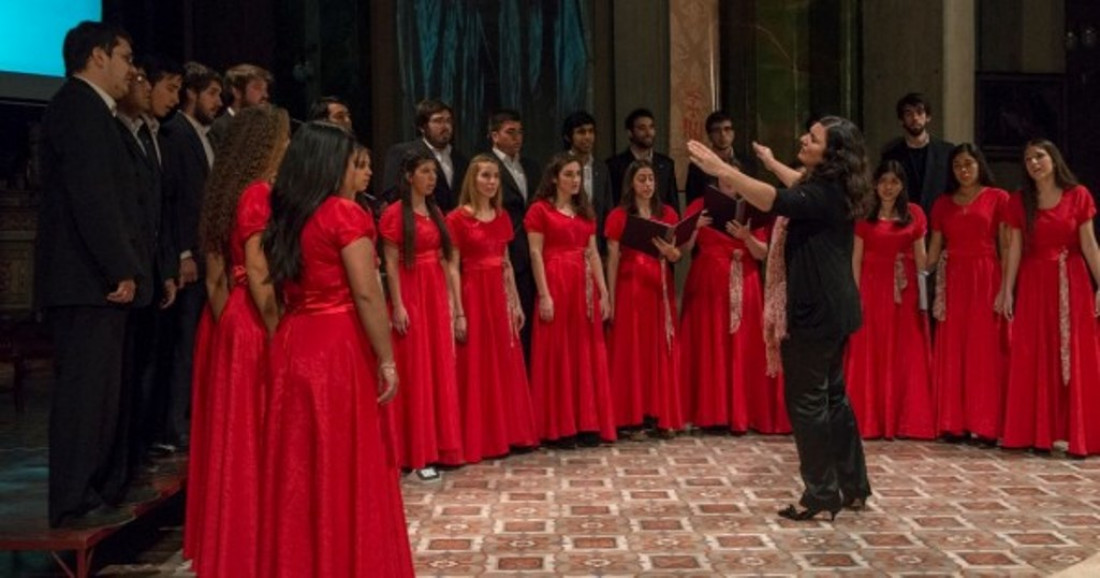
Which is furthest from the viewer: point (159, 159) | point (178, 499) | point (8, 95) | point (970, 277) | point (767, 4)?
point (767, 4)

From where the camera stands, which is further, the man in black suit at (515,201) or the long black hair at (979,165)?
the man in black suit at (515,201)

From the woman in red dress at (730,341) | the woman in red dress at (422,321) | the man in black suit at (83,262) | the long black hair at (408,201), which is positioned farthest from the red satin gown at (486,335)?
the man in black suit at (83,262)

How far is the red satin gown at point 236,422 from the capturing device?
3.58 meters

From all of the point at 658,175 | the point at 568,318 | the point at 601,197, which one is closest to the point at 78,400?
the point at 568,318

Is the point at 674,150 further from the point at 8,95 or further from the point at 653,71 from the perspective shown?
the point at 8,95

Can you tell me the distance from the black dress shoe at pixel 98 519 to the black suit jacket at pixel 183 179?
123cm

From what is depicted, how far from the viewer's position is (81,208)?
389 cm

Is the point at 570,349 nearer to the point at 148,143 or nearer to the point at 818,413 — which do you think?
the point at 818,413

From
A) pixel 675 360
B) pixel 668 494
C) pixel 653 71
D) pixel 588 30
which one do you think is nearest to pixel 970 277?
pixel 675 360

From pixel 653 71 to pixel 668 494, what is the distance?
13.1 ft

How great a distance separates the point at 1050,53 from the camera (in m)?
9.37

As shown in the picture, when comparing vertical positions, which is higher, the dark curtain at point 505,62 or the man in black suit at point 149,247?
the dark curtain at point 505,62

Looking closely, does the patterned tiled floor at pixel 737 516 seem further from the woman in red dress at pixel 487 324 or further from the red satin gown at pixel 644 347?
the red satin gown at pixel 644 347

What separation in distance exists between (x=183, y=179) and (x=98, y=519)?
159 centimetres
